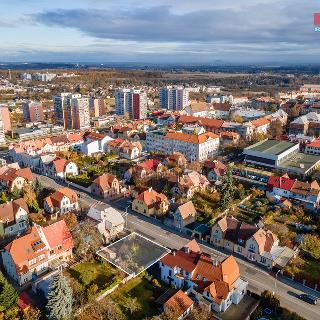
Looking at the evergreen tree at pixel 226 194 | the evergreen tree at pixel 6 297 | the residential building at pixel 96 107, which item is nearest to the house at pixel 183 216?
the evergreen tree at pixel 226 194

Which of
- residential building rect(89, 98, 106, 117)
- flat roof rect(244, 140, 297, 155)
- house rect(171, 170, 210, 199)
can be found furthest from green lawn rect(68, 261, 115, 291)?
residential building rect(89, 98, 106, 117)

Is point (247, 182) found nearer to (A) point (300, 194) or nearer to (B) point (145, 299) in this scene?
(A) point (300, 194)

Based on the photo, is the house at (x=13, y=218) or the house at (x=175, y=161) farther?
the house at (x=175, y=161)

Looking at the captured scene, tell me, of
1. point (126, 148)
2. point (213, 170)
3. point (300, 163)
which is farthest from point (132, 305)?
point (300, 163)

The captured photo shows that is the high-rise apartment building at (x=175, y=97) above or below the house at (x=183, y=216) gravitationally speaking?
above

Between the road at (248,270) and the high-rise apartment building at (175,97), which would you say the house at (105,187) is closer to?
the road at (248,270)

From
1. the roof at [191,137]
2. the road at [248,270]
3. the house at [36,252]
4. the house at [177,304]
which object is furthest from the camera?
the roof at [191,137]

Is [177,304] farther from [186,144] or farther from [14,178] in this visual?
[186,144]
